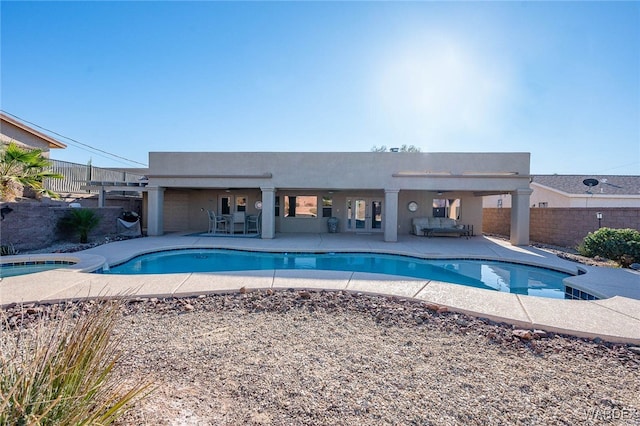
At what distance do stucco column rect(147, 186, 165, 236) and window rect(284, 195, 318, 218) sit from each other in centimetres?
638

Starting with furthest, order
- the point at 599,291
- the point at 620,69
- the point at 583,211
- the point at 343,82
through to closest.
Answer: the point at 343,82 < the point at 583,211 < the point at 620,69 < the point at 599,291

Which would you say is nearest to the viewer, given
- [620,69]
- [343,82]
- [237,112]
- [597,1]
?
[597,1]

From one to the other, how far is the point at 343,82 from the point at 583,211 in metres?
11.0

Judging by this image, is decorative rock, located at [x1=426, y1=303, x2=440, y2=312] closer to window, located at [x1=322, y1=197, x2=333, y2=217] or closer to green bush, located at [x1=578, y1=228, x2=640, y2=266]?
green bush, located at [x1=578, y1=228, x2=640, y2=266]

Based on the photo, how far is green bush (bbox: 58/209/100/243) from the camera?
12.3 m

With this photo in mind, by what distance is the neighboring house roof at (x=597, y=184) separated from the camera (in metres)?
19.7

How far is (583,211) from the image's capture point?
12.4 meters

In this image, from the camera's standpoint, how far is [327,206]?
58.0ft

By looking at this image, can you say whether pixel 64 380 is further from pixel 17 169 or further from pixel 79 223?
pixel 79 223

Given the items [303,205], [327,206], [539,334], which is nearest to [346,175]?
[327,206]

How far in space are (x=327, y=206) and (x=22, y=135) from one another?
15072mm

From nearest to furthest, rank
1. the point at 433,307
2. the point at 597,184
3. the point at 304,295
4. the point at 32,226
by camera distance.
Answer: the point at 433,307 → the point at 304,295 → the point at 32,226 → the point at 597,184

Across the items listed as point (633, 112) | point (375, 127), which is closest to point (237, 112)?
point (375, 127)

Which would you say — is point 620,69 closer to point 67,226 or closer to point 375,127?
point 375,127
